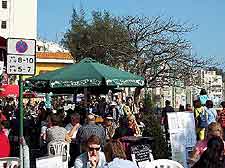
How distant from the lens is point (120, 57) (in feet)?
103

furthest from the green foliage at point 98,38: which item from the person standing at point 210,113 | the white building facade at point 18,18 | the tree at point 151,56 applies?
the white building facade at point 18,18

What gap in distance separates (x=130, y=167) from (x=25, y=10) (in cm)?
7100

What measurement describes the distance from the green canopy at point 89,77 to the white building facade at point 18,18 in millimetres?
60700

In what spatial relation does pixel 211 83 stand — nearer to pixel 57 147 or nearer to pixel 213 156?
pixel 57 147

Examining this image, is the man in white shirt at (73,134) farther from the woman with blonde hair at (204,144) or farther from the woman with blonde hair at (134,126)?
the woman with blonde hair at (204,144)

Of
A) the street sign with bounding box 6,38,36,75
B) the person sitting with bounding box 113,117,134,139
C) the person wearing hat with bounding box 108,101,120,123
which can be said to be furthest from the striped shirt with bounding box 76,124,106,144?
the person wearing hat with bounding box 108,101,120,123

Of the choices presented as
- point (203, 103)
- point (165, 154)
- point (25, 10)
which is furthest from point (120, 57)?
point (25, 10)

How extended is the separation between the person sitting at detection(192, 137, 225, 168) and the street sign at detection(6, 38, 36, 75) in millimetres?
3061

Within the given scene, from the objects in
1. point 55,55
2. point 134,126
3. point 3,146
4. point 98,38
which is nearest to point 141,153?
point 3,146

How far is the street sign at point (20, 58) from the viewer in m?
8.10

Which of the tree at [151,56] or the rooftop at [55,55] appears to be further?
the rooftop at [55,55]

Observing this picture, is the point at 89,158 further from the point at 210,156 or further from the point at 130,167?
the point at 210,156

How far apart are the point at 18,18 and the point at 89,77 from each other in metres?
63.3

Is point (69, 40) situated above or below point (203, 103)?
above
